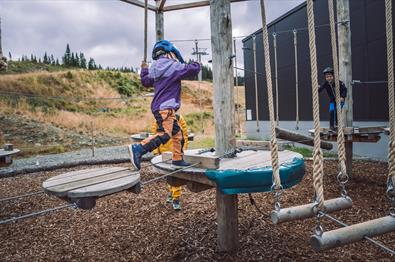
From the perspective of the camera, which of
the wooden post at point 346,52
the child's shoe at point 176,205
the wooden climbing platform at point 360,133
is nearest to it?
the child's shoe at point 176,205

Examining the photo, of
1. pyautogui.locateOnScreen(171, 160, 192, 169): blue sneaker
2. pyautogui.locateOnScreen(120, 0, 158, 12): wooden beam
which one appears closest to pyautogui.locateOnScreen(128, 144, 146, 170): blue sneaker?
pyautogui.locateOnScreen(171, 160, 192, 169): blue sneaker

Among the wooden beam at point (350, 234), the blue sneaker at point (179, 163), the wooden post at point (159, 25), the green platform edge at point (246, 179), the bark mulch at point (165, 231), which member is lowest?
the bark mulch at point (165, 231)

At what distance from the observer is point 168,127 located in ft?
9.82

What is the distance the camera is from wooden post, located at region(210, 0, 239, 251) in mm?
2803

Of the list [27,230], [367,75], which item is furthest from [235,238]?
[367,75]

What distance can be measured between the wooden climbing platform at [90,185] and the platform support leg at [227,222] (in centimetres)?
83

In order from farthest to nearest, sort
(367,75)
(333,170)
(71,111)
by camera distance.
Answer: (71,111) → (367,75) → (333,170)

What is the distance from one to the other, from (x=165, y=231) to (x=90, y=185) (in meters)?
1.62

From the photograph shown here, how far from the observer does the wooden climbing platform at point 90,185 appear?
2039 mm

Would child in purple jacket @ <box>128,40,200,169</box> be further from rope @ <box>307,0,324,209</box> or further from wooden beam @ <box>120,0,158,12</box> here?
wooden beam @ <box>120,0,158,12</box>

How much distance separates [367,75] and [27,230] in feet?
28.4

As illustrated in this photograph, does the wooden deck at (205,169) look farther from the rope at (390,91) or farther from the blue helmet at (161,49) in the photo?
the blue helmet at (161,49)

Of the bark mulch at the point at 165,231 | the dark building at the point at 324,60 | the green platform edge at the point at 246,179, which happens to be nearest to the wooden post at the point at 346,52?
the dark building at the point at 324,60

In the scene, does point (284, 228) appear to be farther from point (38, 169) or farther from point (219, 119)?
point (38, 169)
